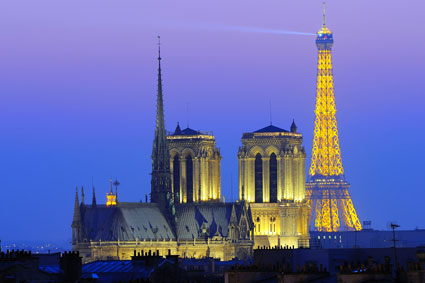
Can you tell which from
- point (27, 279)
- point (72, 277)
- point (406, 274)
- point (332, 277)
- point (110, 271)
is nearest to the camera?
point (406, 274)

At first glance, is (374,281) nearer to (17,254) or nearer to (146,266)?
(17,254)

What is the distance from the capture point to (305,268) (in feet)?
208

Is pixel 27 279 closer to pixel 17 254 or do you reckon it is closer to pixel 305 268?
pixel 17 254

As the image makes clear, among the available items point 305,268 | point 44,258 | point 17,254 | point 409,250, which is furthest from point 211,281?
point 305,268

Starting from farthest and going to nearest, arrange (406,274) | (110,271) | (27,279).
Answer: (110,271) → (27,279) → (406,274)

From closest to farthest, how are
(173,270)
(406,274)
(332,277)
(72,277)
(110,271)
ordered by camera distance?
(406,274) → (332,277) → (72,277) → (173,270) → (110,271)

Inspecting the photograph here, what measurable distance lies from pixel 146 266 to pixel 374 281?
1128 inches

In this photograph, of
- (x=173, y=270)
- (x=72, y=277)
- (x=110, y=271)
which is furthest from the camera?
(x=110, y=271)

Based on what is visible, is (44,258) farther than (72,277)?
Yes

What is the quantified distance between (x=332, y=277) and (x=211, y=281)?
32.7 m

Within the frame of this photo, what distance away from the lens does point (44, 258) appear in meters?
96.1

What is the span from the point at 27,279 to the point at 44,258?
2575cm

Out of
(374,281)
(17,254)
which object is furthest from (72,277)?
(374,281)

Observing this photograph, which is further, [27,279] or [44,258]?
[44,258]
